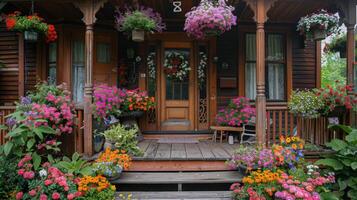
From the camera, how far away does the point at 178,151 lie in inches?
183

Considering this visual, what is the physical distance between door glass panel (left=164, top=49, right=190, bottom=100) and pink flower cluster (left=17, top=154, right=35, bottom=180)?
3.10 m

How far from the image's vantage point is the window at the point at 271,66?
6254 mm

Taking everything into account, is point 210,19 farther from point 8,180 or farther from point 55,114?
point 8,180

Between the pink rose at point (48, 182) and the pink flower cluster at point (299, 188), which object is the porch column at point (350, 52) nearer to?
the pink flower cluster at point (299, 188)

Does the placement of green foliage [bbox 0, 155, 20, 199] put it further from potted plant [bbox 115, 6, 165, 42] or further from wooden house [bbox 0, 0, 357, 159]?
potted plant [bbox 115, 6, 165, 42]

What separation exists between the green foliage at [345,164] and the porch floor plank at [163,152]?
2.21 meters

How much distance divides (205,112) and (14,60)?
4350 mm

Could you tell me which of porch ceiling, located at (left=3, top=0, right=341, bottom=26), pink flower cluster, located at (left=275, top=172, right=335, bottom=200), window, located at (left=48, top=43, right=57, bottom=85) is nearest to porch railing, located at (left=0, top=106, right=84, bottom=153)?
window, located at (left=48, top=43, right=57, bottom=85)

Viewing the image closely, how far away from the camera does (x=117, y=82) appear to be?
6.00 metres

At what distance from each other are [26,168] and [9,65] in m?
3.45

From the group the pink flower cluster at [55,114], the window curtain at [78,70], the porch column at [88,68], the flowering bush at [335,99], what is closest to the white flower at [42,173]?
the pink flower cluster at [55,114]

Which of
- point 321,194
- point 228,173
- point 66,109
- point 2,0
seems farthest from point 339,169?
point 2,0

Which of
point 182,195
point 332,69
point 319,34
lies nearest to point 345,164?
point 319,34

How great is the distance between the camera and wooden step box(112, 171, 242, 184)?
12.8 feet
